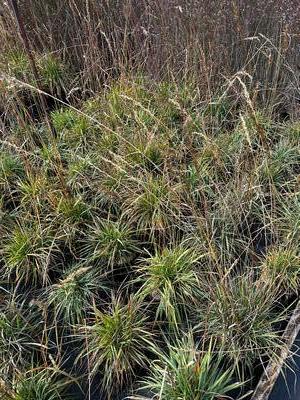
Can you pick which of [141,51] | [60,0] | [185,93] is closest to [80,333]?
[185,93]

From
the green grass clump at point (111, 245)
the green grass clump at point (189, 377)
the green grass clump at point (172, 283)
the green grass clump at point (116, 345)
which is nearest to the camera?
the green grass clump at point (189, 377)

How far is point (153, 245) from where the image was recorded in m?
2.64

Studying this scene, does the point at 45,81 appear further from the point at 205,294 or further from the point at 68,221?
the point at 205,294

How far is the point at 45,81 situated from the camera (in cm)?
383

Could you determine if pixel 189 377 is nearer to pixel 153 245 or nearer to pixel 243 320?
pixel 243 320

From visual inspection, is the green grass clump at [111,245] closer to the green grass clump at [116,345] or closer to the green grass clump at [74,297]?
the green grass clump at [74,297]

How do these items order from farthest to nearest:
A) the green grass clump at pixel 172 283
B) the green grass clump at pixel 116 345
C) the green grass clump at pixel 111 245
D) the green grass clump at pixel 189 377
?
the green grass clump at pixel 111 245 → the green grass clump at pixel 172 283 → the green grass clump at pixel 116 345 → the green grass clump at pixel 189 377

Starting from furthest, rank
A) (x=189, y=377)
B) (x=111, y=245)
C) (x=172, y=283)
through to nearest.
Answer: (x=111, y=245) < (x=172, y=283) < (x=189, y=377)

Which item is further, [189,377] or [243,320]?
[243,320]

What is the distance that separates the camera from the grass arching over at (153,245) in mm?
2088

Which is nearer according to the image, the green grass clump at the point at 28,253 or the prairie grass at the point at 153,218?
the prairie grass at the point at 153,218

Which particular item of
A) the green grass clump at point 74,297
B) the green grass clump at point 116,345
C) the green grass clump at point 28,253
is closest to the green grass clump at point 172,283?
the green grass clump at point 116,345

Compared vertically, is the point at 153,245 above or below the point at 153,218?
below

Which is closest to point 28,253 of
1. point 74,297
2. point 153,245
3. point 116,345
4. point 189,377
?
point 74,297
